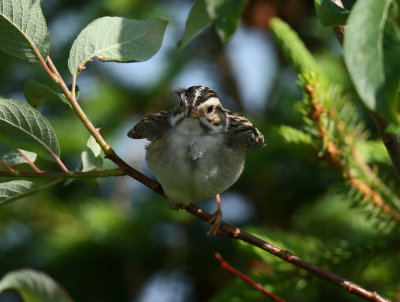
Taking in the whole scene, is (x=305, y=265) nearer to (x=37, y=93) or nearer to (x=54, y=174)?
(x=54, y=174)

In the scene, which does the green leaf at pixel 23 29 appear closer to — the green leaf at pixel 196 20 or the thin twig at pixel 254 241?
the thin twig at pixel 254 241

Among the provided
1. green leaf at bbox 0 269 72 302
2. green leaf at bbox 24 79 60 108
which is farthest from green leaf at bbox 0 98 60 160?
green leaf at bbox 0 269 72 302

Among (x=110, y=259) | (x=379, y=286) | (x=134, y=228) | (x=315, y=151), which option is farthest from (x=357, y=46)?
(x=110, y=259)

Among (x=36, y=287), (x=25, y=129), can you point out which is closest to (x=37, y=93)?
(x=25, y=129)

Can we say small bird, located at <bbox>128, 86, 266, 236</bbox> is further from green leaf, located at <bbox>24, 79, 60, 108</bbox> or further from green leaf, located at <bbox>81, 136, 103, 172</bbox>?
green leaf, located at <bbox>24, 79, 60, 108</bbox>

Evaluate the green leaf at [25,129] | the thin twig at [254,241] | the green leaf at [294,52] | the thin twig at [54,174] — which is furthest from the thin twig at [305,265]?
the green leaf at [294,52]
